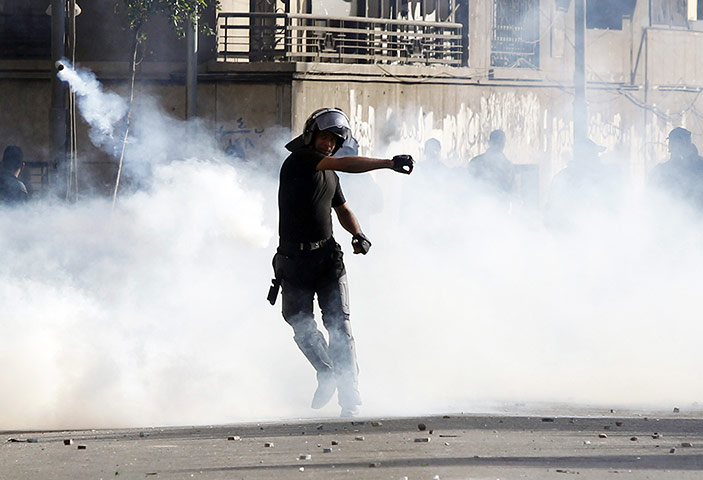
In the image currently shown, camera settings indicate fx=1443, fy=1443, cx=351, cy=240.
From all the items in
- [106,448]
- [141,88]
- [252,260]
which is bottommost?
[106,448]

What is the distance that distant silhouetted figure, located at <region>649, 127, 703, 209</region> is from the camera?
12266mm

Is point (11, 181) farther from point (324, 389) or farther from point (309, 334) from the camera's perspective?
point (324, 389)

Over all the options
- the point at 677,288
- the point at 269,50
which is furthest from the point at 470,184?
the point at 269,50

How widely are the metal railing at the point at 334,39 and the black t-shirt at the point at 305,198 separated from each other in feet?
38.0

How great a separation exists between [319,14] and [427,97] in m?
2.05

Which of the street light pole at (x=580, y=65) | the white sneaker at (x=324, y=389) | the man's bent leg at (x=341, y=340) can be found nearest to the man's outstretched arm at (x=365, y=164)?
the man's bent leg at (x=341, y=340)

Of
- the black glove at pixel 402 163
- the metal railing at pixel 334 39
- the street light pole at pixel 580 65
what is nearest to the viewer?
the black glove at pixel 402 163

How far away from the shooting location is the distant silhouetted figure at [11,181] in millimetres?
11086

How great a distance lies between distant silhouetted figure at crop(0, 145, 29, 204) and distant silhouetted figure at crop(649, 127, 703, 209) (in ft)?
17.7

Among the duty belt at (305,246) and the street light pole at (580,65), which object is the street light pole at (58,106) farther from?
the street light pole at (580,65)

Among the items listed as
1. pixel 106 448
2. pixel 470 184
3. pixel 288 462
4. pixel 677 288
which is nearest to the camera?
pixel 288 462

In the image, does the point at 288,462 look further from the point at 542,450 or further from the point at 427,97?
the point at 427,97

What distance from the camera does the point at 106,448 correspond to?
20.2 feet

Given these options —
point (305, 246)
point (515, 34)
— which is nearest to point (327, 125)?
point (305, 246)
